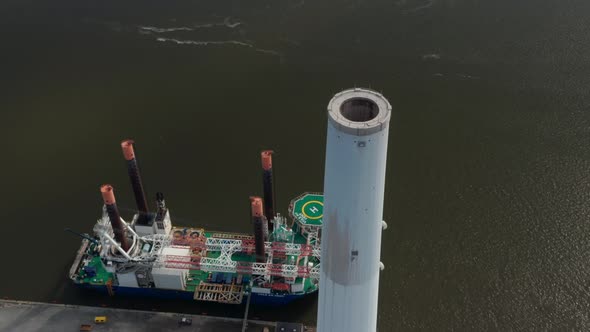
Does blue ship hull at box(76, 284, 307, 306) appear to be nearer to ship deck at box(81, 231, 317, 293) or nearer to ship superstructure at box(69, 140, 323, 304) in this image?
ship superstructure at box(69, 140, 323, 304)

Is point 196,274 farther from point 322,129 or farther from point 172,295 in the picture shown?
point 322,129

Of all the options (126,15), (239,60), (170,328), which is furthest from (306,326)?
(126,15)

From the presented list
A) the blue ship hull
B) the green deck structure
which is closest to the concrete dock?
the blue ship hull

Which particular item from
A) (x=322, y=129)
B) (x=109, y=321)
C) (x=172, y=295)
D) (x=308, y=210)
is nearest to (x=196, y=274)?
(x=172, y=295)

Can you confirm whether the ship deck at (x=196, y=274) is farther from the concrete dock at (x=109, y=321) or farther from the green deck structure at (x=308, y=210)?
the concrete dock at (x=109, y=321)

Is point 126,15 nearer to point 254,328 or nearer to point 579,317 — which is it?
point 254,328

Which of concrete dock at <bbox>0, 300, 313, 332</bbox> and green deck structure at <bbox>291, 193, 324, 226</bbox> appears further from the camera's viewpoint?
green deck structure at <bbox>291, 193, 324, 226</bbox>

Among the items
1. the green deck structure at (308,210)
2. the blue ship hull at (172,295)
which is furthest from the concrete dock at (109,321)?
the green deck structure at (308,210)
